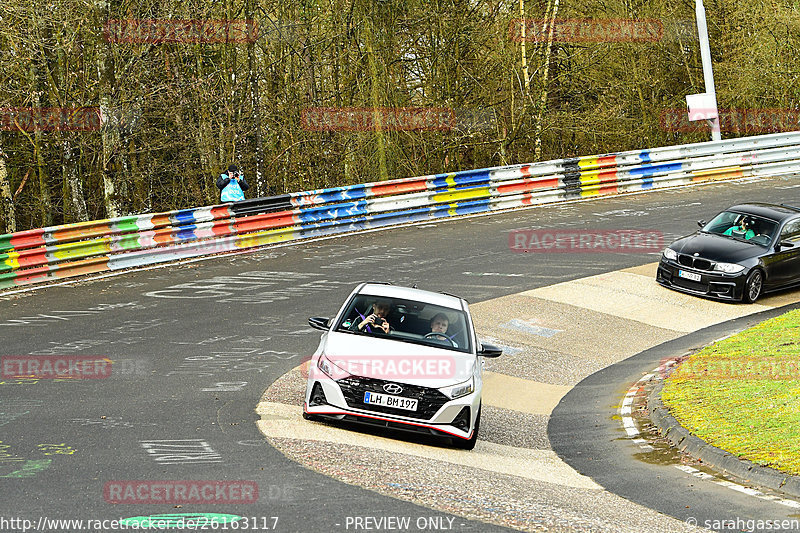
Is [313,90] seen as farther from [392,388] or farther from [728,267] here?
[392,388]

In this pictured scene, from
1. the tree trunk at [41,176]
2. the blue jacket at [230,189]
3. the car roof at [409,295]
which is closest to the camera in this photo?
the car roof at [409,295]

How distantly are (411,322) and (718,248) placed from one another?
30.8ft

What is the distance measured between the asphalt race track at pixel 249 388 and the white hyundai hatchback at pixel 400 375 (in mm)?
412

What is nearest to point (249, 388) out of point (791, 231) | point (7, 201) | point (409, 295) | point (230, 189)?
point (409, 295)

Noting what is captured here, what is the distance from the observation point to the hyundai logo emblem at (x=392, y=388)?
9.74 m

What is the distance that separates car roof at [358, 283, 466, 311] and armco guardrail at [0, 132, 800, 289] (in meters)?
9.27

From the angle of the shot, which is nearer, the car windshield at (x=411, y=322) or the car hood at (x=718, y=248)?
the car windshield at (x=411, y=322)

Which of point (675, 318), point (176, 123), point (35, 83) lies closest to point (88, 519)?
point (675, 318)

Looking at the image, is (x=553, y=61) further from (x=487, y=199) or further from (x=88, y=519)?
(x=88, y=519)

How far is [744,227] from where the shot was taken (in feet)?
61.7

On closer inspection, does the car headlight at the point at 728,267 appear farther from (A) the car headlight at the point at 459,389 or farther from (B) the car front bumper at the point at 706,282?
(A) the car headlight at the point at 459,389

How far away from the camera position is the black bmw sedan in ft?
58.5

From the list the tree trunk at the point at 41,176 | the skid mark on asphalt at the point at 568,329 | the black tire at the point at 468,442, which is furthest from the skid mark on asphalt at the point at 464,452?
the tree trunk at the point at 41,176

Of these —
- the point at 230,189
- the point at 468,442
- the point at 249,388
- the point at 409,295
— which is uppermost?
the point at 230,189
